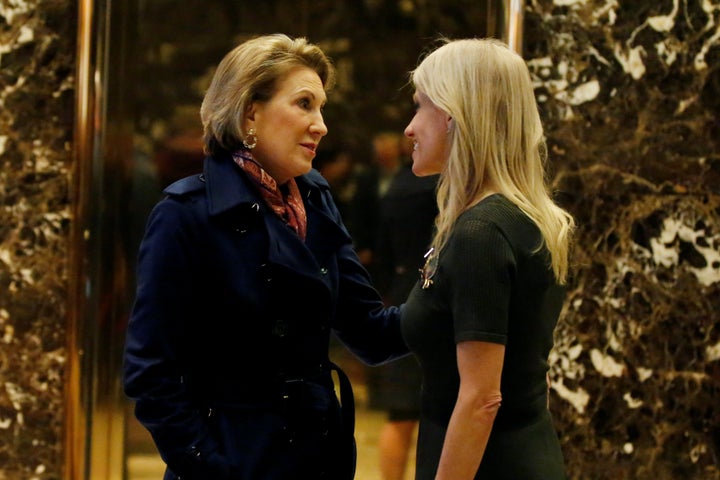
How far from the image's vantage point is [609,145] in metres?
3.27

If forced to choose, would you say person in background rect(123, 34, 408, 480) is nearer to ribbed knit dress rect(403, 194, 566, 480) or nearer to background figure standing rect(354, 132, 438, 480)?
ribbed knit dress rect(403, 194, 566, 480)

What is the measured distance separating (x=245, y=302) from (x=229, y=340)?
10cm

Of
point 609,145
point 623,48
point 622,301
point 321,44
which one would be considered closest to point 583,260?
point 622,301

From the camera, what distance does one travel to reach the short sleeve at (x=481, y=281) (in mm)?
1664

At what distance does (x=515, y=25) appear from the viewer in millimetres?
3279

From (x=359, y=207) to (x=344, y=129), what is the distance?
301 millimetres

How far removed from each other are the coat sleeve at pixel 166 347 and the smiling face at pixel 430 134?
51 centimetres

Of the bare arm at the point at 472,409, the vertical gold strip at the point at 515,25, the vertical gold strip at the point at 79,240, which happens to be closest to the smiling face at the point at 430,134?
the bare arm at the point at 472,409

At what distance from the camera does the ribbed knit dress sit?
1675 millimetres

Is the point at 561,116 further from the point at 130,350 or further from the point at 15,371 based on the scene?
the point at 15,371

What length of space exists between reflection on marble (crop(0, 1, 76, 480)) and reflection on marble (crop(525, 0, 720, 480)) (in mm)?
1691

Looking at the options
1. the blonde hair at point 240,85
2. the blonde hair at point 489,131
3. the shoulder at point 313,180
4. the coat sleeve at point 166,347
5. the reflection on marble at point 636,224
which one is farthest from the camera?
the reflection on marble at point 636,224

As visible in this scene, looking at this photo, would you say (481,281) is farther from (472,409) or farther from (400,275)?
(400,275)

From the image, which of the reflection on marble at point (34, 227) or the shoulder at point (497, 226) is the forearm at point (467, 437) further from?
the reflection on marble at point (34, 227)
